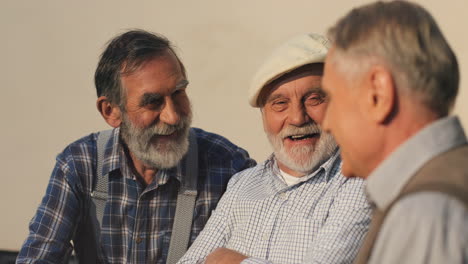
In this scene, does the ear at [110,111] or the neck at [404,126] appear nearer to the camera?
the neck at [404,126]

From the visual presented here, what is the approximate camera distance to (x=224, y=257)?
3203 millimetres

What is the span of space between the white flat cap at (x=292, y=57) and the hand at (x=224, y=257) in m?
0.77

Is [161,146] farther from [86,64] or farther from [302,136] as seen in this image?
[86,64]

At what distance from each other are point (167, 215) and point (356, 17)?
248 cm

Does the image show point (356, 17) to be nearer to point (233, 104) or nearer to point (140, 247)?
point (140, 247)

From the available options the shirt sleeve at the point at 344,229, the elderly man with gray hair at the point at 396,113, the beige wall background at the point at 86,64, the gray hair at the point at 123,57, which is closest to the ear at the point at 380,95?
the elderly man with gray hair at the point at 396,113

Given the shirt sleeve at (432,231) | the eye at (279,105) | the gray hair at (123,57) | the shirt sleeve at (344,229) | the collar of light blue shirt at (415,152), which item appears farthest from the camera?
the gray hair at (123,57)

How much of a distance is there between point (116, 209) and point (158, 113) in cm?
56

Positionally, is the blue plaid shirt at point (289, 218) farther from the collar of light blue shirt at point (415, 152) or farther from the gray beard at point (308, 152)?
the collar of light blue shirt at point (415, 152)

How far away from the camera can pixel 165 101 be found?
13.3ft

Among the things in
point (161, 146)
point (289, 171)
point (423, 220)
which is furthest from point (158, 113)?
point (423, 220)

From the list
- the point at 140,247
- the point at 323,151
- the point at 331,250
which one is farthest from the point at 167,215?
the point at 331,250

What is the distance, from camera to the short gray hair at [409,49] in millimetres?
1707

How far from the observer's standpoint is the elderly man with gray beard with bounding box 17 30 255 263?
13.2 feet
